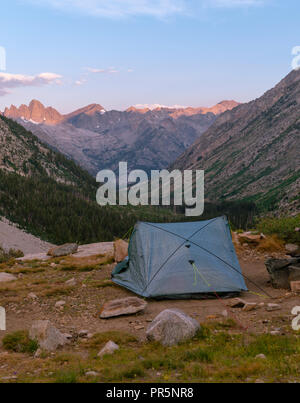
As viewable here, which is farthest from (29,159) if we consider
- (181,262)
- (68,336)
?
(68,336)

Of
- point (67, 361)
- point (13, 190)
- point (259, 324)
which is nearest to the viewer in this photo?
point (67, 361)

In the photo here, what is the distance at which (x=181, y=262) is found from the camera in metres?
17.6

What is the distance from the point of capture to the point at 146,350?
10781 mm

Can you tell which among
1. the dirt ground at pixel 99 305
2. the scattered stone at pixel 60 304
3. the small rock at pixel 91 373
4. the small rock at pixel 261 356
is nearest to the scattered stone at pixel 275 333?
the dirt ground at pixel 99 305

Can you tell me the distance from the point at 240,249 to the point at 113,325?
12929mm

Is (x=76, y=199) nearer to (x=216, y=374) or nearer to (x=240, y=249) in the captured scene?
(x=240, y=249)

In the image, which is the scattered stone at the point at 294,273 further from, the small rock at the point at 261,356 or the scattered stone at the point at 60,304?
the scattered stone at the point at 60,304

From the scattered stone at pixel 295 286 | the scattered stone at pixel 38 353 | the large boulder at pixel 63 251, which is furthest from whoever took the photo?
the large boulder at pixel 63 251

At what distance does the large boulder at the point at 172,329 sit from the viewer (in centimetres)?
1120

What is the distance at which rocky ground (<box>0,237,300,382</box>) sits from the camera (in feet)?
28.7

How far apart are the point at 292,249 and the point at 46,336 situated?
16.6 meters

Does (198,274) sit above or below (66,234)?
above

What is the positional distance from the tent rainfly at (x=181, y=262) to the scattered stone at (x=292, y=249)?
5.15 meters
